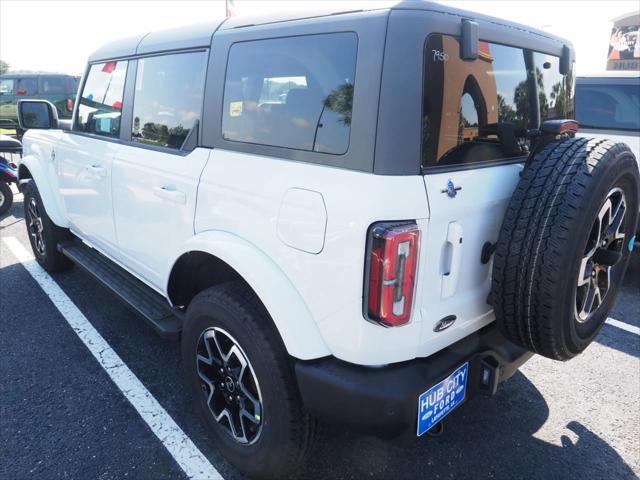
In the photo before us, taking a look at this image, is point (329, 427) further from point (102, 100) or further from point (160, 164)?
point (102, 100)

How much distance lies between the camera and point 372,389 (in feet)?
5.42

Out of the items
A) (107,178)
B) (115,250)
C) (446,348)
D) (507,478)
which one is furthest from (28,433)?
(507,478)

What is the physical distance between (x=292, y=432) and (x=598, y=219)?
4.93ft

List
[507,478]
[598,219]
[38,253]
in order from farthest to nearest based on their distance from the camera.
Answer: [38,253], [507,478], [598,219]

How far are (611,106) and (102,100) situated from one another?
197 inches

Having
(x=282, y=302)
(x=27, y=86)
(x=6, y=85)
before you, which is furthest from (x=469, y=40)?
(x=6, y=85)

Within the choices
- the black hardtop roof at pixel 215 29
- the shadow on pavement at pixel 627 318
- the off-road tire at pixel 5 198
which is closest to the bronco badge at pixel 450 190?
the black hardtop roof at pixel 215 29

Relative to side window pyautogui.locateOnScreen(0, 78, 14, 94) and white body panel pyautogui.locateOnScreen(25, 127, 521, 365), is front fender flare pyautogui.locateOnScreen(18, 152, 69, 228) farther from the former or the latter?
side window pyautogui.locateOnScreen(0, 78, 14, 94)

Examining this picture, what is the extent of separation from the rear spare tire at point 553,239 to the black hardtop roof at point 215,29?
26.1 inches

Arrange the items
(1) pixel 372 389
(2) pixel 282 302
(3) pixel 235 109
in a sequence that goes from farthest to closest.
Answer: (3) pixel 235 109, (2) pixel 282 302, (1) pixel 372 389

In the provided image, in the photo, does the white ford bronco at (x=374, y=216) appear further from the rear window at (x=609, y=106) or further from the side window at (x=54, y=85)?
the side window at (x=54, y=85)

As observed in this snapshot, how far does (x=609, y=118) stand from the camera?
16.6 ft

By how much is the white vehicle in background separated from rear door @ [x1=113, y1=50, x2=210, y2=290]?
431 cm

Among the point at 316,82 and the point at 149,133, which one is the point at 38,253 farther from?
the point at 316,82
